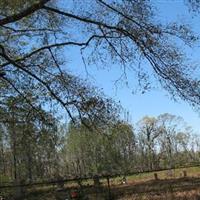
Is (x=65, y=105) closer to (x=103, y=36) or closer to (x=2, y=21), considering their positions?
(x=103, y=36)

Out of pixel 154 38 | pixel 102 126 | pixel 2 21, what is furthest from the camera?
pixel 102 126

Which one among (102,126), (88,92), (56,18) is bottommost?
(102,126)

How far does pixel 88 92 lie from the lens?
68.4ft

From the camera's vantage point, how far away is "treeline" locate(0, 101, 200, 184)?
21609 millimetres

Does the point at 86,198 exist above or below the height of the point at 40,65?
below

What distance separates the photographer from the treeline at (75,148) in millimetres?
21609

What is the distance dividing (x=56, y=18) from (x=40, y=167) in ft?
→ 196

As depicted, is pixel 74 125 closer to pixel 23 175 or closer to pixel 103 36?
pixel 103 36

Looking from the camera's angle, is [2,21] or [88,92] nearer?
[2,21]

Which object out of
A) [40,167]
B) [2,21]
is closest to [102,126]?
[2,21]

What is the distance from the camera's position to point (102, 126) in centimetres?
2025

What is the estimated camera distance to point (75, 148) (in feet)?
303

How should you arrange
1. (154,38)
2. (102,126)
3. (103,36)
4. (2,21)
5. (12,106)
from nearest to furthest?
(2,21)
(154,38)
(103,36)
(102,126)
(12,106)

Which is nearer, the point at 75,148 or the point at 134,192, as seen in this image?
the point at 134,192
